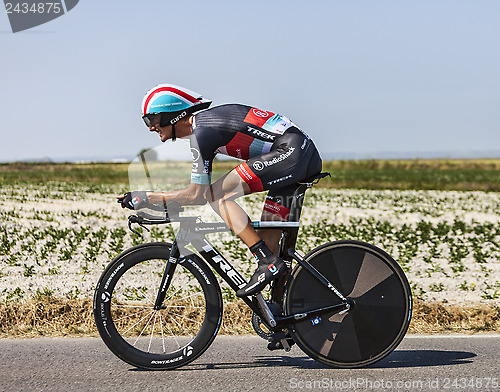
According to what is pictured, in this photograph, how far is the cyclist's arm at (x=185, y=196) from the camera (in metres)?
4.44

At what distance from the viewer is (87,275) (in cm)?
855

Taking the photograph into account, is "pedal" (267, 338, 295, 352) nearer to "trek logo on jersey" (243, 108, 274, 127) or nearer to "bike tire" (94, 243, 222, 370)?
"bike tire" (94, 243, 222, 370)

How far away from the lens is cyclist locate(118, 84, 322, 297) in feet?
14.7

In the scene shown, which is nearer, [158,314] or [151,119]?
[151,119]

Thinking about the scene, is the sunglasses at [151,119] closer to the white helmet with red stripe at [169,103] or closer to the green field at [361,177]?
the white helmet with red stripe at [169,103]

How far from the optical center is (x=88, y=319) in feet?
19.8

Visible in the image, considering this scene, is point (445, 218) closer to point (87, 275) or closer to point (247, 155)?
point (87, 275)

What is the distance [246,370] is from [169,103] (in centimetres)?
201

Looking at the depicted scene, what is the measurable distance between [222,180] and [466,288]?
4552 millimetres

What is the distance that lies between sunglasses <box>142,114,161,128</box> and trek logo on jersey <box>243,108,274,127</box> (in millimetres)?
625

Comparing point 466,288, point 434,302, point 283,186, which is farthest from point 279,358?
point 466,288

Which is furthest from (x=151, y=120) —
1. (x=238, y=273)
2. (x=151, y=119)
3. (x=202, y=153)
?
(x=238, y=273)

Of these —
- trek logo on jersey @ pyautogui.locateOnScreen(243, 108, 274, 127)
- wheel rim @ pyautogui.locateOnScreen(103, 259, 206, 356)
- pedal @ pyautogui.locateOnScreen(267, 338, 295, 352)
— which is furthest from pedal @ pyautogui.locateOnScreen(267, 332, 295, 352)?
trek logo on jersey @ pyautogui.locateOnScreen(243, 108, 274, 127)

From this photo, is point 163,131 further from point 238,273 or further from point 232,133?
point 238,273
